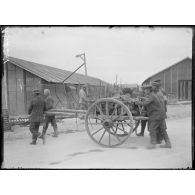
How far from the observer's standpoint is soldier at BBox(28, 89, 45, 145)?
235 inches

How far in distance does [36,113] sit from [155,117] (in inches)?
100

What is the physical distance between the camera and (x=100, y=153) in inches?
221

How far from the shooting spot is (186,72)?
5.52m

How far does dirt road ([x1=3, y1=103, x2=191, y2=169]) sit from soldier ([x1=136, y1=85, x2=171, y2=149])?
150 millimetres

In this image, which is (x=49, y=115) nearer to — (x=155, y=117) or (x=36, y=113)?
(x=36, y=113)

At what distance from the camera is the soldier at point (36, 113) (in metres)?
5.96

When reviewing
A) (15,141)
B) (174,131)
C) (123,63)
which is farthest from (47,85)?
(174,131)

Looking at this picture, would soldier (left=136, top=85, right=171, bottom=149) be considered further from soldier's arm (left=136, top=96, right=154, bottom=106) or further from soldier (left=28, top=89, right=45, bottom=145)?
soldier (left=28, top=89, right=45, bottom=145)

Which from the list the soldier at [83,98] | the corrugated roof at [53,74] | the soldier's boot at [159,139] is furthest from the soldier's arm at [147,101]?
the soldier at [83,98]

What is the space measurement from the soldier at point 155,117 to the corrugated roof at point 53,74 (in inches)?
38.7

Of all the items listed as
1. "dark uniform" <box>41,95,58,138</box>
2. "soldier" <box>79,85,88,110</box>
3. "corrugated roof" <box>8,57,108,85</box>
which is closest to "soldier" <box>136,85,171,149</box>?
"corrugated roof" <box>8,57,108,85</box>

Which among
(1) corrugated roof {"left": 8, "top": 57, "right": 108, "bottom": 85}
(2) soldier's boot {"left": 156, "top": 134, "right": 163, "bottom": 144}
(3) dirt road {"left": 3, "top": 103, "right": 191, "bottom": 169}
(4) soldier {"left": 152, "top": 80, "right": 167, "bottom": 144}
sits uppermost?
(1) corrugated roof {"left": 8, "top": 57, "right": 108, "bottom": 85}

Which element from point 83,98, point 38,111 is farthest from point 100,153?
point 38,111

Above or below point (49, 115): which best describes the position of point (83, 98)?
above
